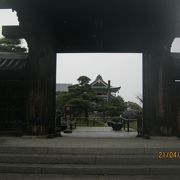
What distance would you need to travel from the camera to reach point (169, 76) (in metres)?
12.9

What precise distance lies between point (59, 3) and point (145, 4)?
7.93ft

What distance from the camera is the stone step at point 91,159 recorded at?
858cm

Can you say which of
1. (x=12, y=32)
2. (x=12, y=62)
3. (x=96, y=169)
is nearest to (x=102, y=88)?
(x=12, y=62)

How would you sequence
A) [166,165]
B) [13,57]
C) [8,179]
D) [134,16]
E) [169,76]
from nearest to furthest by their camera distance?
[8,179] → [166,165] → [134,16] → [169,76] → [13,57]

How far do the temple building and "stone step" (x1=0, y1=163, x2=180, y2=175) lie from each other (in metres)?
54.1

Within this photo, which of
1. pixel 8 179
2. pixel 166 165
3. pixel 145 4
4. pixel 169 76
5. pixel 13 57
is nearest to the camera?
pixel 8 179

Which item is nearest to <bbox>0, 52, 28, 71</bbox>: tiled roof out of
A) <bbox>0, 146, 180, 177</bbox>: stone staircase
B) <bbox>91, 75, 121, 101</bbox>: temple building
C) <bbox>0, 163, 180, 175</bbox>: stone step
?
<bbox>0, 146, 180, 177</bbox>: stone staircase

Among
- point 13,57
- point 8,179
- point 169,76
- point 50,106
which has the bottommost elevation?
point 8,179

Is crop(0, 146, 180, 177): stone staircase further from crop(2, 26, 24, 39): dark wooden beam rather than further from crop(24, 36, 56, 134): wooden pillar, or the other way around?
crop(2, 26, 24, 39): dark wooden beam

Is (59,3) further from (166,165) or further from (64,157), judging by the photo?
(166,165)

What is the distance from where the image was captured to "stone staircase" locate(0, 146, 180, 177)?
27.0 feet

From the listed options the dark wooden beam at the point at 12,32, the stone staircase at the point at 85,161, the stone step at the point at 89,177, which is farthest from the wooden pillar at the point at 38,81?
the stone step at the point at 89,177

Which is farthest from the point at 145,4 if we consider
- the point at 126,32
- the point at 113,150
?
the point at 113,150
